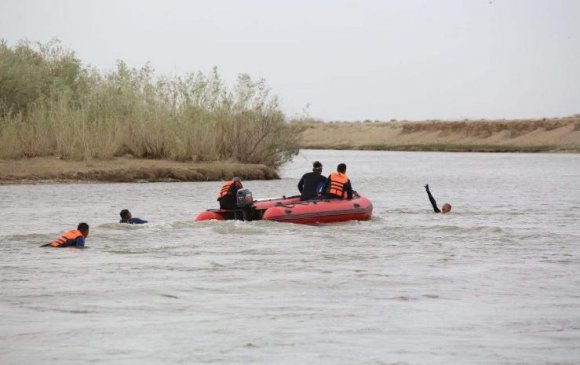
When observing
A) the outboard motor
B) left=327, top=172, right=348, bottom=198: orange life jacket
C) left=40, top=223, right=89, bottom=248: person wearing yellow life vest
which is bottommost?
left=40, top=223, right=89, bottom=248: person wearing yellow life vest

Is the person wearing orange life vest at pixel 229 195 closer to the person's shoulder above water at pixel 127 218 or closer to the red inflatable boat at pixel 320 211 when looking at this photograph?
the red inflatable boat at pixel 320 211

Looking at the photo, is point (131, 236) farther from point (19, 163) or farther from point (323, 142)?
point (323, 142)

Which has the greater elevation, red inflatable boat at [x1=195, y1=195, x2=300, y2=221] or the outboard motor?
the outboard motor

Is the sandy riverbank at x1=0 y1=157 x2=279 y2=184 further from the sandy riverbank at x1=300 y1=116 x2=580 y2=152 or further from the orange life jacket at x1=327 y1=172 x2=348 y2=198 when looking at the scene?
the sandy riverbank at x1=300 y1=116 x2=580 y2=152

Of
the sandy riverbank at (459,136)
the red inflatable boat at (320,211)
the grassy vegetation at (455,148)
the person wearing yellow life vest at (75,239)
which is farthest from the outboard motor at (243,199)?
the grassy vegetation at (455,148)

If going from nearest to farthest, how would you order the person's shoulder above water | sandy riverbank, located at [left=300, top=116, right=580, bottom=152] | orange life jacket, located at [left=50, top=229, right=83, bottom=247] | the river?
the river
orange life jacket, located at [left=50, top=229, right=83, bottom=247]
the person's shoulder above water
sandy riverbank, located at [left=300, top=116, right=580, bottom=152]

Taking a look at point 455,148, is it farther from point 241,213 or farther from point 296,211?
point 241,213

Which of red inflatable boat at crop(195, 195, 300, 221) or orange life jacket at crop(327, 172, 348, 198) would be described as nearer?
red inflatable boat at crop(195, 195, 300, 221)

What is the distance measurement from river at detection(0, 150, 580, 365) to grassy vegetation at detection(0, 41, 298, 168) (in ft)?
36.7

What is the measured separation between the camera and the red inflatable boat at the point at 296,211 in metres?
21.2

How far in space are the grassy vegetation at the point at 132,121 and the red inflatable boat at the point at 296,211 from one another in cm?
1591

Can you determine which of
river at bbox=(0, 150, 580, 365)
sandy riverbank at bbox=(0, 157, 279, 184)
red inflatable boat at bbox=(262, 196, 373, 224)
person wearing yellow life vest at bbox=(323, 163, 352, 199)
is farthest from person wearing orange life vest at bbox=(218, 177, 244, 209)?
sandy riverbank at bbox=(0, 157, 279, 184)

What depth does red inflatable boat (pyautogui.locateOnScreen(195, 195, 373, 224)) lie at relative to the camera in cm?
2123

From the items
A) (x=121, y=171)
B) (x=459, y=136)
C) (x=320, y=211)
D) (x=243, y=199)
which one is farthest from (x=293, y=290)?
(x=459, y=136)
